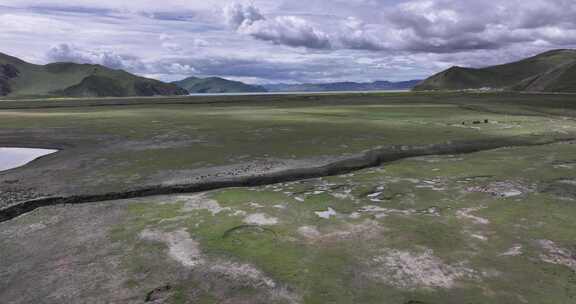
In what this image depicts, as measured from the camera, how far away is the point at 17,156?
32.0 meters

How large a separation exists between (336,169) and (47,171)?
1830 centimetres

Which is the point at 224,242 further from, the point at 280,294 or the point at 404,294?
the point at 404,294

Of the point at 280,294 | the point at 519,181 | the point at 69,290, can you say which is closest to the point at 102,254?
the point at 69,290

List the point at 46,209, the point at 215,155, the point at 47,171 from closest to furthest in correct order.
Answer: the point at 46,209
the point at 47,171
the point at 215,155

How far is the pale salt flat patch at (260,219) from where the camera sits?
14.4 m

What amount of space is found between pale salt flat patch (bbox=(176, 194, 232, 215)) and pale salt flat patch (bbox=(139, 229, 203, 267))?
246 cm

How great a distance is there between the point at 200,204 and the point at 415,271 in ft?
32.0

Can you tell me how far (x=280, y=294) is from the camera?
31.1 feet

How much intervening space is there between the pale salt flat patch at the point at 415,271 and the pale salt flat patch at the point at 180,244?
5.19 meters

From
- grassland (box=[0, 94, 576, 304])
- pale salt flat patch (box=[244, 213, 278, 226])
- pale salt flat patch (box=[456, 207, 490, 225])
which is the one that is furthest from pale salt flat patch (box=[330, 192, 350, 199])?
pale salt flat patch (box=[456, 207, 490, 225])

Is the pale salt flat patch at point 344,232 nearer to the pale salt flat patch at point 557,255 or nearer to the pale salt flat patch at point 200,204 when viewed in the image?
the pale salt flat patch at point 200,204

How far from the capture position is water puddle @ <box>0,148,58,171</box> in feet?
93.7

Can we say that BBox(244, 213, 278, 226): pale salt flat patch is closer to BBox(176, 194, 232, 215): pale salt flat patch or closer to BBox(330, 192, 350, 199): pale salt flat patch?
BBox(176, 194, 232, 215): pale salt flat patch

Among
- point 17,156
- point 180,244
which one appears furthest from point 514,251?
point 17,156
